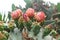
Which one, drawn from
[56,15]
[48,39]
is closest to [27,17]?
[48,39]

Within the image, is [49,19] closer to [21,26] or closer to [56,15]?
[56,15]

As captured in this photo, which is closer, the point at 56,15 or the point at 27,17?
the point at 27,17

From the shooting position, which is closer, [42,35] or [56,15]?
[42,35]

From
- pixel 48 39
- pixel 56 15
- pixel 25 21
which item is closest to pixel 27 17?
pixel 25 21

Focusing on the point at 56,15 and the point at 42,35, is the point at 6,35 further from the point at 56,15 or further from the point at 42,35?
the point at 56,15

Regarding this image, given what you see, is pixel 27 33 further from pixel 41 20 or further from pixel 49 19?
pixel 49 19

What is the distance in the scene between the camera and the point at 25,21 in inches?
30.0

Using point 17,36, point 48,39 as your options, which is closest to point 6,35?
point 17,36

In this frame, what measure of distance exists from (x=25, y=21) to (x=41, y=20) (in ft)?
0.20

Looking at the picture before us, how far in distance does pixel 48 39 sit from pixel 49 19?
0.18 meters

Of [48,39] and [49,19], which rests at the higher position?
[49,19]

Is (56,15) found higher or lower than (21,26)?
higher

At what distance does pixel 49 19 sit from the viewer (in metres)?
0.94

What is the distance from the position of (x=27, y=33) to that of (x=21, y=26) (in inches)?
1.5
